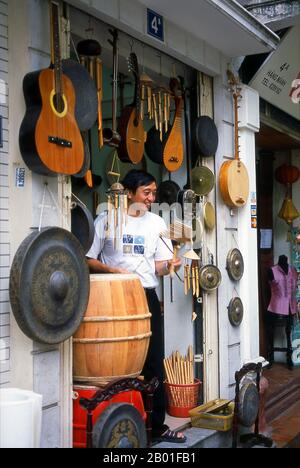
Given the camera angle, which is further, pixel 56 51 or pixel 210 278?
pixel 210 278

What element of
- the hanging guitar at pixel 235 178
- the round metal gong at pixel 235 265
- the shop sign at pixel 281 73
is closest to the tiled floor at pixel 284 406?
the round metal gong at pixel 235 265

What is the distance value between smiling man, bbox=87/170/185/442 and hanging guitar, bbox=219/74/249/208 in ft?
3.56

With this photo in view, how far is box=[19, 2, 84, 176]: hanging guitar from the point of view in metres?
3.48

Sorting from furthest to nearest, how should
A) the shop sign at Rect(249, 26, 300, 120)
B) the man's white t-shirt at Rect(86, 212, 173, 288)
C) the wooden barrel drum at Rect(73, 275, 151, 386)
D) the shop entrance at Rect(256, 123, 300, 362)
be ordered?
the shop entrance at Rect(256, 123, 300, 362) < the shop sign at Rect(249, 26, 300, 120) < the man's white t-shirt at Rect(86, 212, 173, 288) < the wooden barrel drum at Rect(73, 275, 151, 386)

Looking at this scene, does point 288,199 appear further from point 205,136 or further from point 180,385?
point 180,385

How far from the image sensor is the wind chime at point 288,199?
8.72m

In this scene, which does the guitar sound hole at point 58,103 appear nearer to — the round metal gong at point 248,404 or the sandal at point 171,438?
the sandal at point 171,438

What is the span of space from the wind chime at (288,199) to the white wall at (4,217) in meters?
5.83

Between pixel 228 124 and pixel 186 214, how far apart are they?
3.50 feet

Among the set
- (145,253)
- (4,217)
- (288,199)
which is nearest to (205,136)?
(145,253)

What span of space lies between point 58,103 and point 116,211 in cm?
103

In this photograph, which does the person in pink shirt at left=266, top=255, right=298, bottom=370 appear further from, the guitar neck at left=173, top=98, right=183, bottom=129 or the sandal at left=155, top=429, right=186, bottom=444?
the sandal at left=155, top=429, right=186, bottom=444

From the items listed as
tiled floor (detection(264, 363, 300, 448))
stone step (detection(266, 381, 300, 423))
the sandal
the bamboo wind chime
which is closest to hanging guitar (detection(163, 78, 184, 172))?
the bamboo wind chime

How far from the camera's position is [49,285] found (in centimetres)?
349
